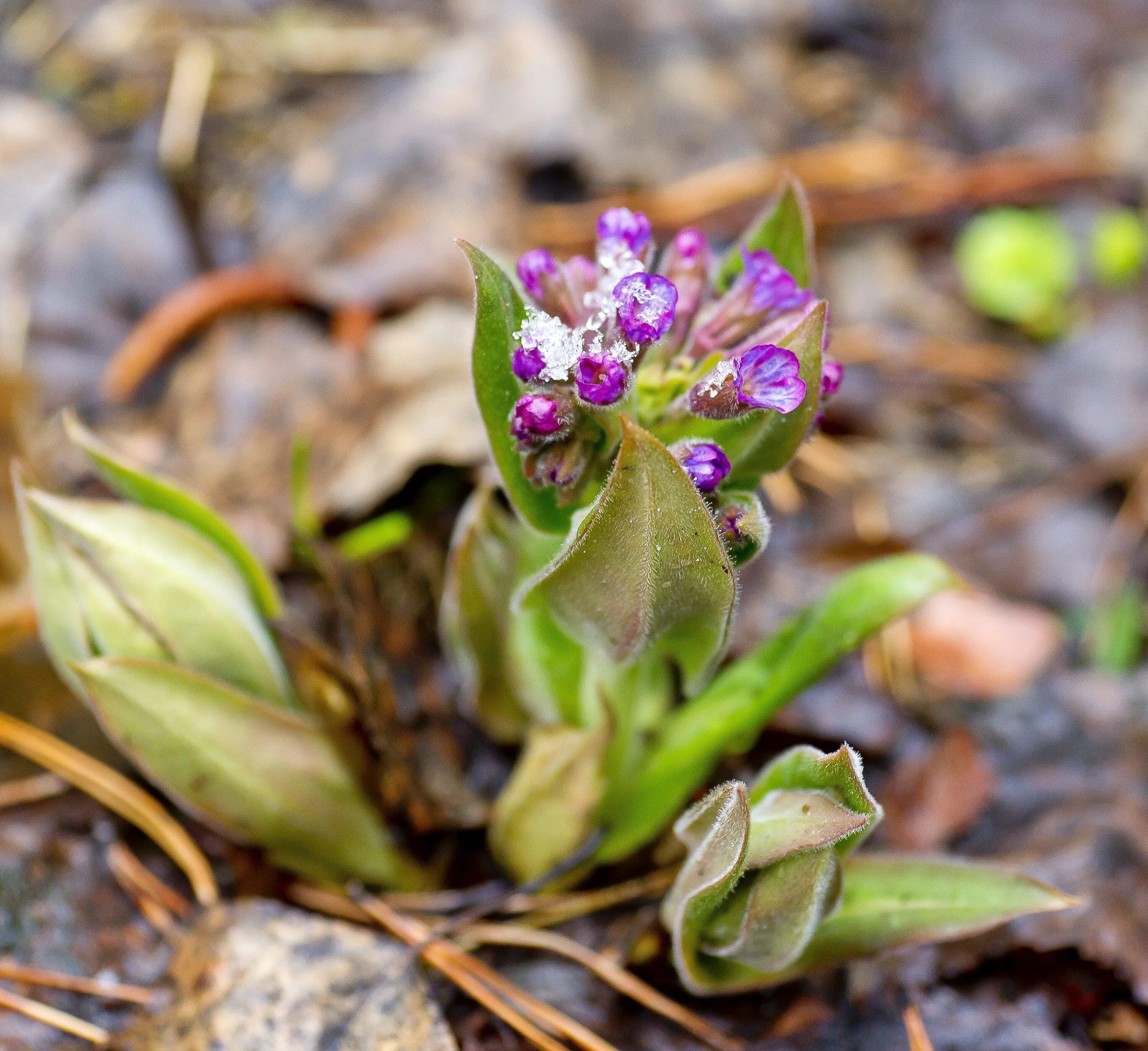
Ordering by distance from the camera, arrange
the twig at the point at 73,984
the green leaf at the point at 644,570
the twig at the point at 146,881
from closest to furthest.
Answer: the green leaf at the point at 644,570 < the twig at the point at 73,984 < the twig at the point at 146,881

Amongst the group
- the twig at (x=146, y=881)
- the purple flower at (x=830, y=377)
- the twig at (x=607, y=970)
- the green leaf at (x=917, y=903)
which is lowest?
the twig at (x=607, y=970)

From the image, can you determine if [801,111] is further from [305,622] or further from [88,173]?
[305,622]

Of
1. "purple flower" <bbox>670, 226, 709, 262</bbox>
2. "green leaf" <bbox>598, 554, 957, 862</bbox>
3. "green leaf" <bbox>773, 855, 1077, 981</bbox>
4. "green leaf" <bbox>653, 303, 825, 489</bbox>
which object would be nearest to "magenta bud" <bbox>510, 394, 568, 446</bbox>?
"green leaf" <bbox>653, 303, 825, 489</bbox>

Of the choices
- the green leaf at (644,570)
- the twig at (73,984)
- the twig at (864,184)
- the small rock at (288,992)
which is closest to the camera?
the green leaf at (644,570)

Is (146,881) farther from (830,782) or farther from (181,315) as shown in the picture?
(181,315)

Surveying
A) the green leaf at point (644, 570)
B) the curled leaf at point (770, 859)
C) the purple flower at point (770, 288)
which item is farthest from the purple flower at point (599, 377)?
the curled leaf at point (770, 859)

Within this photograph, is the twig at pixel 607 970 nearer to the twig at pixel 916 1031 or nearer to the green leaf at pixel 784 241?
the twig at pixel 916 1031

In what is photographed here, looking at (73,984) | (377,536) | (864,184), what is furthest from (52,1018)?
(864,184)
